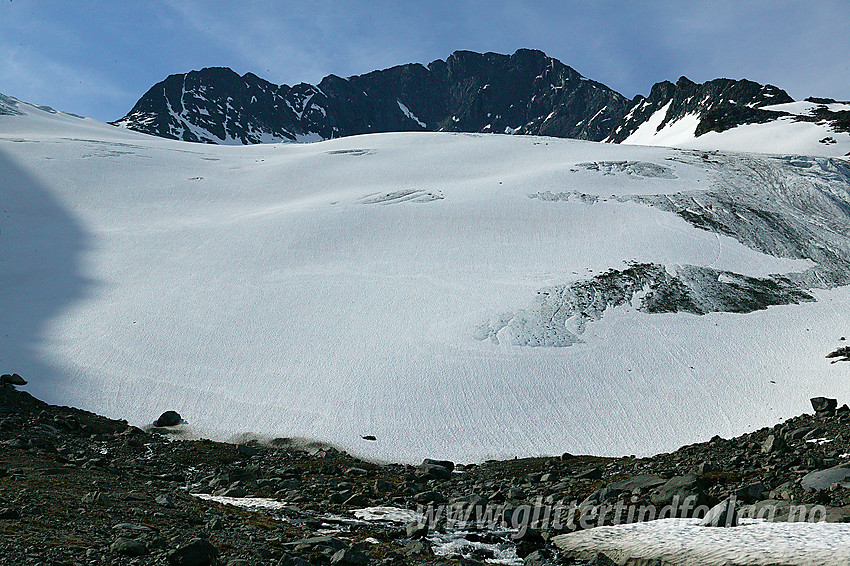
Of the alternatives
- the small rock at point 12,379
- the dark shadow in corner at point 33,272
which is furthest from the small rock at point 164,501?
the small rock at point 12,379

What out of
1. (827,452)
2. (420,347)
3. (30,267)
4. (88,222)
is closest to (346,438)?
(420,347)

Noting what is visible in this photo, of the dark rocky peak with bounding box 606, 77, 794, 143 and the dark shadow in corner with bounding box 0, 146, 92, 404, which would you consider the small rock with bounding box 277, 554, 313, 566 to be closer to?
the dark shadow in corner with bounding box 0, 146, 92, 404

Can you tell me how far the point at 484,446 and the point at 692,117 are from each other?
493 ft

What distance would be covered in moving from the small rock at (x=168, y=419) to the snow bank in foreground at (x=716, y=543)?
1494 cm

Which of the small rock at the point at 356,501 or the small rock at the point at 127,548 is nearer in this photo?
the small rock at the point at 127,548

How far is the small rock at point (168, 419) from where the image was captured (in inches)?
801

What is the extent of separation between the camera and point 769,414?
20781 millimetres

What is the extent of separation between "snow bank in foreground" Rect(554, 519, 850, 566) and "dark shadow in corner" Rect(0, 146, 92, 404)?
19.7 m

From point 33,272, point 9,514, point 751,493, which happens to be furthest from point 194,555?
point 33,272

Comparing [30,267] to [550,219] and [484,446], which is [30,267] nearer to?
[484,446]

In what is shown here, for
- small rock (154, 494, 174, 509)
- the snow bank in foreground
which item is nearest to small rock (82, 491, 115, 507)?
small rock (154, 494, 174, 509)

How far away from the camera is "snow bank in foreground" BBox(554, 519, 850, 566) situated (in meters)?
8.32

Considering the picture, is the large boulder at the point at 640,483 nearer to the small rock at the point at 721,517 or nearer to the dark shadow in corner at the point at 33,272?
the small rock at the point at 721,517

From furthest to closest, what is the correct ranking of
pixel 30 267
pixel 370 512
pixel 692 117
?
1. pixel 692 117
2. pixel 30 267
3. pixel 370 512
